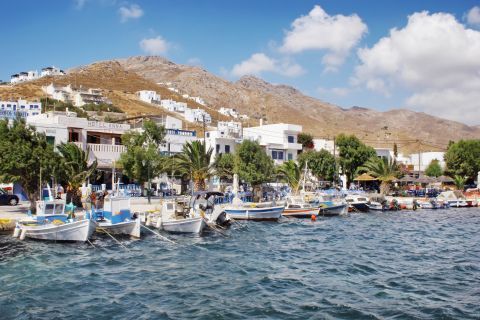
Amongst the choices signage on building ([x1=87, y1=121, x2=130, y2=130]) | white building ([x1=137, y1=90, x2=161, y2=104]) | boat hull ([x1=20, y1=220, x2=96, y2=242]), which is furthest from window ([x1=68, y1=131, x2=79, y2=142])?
white building ([x1=137, y1=90, x2=161, y2=104])

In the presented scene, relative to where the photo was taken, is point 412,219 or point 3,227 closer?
point 3,227

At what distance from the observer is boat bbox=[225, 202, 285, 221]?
44.0 metres

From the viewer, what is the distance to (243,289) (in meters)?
20.7

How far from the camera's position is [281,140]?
75.4m

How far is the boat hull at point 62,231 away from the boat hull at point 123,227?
196 centimetres

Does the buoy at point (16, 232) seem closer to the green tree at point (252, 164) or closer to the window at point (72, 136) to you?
the window at point (72, 136)

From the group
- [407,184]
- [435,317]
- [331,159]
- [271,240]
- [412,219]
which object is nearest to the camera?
[435,317]

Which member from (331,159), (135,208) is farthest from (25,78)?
(135,208)

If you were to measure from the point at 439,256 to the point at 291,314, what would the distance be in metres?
15.8

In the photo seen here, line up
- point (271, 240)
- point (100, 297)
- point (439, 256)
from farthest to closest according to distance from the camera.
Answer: point (271, 240) < point (439, 256) < point (100, 297)

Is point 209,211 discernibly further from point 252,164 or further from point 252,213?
point 252,164

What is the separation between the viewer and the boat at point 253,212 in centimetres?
4400

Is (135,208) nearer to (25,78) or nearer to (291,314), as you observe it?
(291,314)

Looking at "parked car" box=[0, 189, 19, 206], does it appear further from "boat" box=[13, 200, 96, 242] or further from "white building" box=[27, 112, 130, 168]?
"boat" box=[13, 200, 96, 242]
